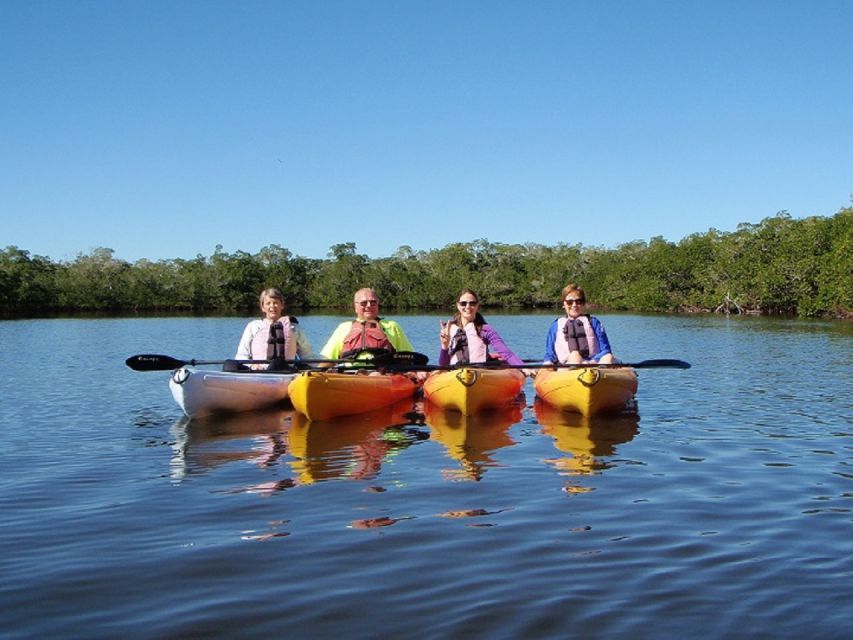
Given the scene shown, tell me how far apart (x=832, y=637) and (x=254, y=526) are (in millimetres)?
3117

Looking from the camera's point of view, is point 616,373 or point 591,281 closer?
point 616,373

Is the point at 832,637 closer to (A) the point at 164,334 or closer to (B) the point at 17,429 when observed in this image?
(B) the point at 17,429

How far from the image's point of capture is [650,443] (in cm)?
799

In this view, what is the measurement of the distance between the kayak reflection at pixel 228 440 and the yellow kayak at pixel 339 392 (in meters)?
0.37

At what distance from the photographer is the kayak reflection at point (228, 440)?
23.5 feet

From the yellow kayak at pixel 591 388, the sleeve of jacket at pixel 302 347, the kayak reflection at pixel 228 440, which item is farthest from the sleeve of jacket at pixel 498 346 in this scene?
the kayak reflection at pixel 228 440

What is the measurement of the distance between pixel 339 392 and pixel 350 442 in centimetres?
123

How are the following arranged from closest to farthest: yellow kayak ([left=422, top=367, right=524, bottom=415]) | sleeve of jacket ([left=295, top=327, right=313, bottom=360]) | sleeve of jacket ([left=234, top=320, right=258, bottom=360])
A: yellow kayak ([left=422, top=367, right=524, bottom=415]), sleeve of jacket ([left=234, top=320, right=258, bottom=360]), sleeve of jacket ([left=295, top=327, right=313, bottom=360])

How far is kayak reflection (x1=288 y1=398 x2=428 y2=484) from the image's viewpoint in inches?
264

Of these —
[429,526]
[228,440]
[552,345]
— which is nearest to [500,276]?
[552,345]

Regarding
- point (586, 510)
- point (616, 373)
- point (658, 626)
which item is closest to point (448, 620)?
point (658, 626)

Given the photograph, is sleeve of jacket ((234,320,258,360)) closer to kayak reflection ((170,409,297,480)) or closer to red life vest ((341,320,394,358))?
kayak reflection ((170,409,297,480))

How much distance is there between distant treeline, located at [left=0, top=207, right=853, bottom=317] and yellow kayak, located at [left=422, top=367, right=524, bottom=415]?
38.4 meters

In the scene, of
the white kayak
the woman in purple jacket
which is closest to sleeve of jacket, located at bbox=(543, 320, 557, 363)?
the woman in purple jacket
